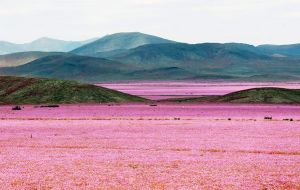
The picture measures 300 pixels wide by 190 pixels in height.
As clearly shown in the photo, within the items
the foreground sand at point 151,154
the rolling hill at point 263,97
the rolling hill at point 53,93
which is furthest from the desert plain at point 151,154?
the rolling hill at point 53,93

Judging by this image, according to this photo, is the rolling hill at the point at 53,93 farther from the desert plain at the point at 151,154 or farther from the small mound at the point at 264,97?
the desert plain at the point at 151,154

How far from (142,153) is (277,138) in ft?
44.8

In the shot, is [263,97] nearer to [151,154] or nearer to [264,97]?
[264,97]

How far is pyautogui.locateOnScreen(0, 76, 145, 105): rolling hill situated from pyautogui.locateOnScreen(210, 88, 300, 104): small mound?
17.6 meters

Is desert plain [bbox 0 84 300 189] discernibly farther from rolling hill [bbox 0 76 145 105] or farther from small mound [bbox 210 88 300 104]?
rolling hill [bbox 0 76 145 105]

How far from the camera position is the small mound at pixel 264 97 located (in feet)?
337

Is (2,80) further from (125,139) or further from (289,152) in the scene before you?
(289,152)

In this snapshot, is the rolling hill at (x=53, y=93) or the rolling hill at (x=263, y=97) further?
the rolling hill at (x=53, y=93)

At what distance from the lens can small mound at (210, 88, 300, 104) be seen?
337ft

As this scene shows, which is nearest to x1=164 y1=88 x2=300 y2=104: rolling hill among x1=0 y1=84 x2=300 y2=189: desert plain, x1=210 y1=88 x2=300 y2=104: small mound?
x1=210 y1=88 x2=300 y2=104: small mound

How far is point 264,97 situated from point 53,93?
128ft

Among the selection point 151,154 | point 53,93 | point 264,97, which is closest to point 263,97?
point 264,97

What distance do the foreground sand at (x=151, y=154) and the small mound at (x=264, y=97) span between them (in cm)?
3858

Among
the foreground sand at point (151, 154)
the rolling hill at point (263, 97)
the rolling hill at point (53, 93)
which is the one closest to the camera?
the foreground sand at point (151, 154)
